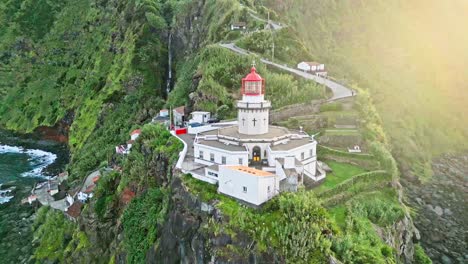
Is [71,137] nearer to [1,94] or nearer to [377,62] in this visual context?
[1,94]

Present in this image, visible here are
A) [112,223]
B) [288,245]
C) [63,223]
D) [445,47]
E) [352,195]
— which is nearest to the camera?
[288,245]

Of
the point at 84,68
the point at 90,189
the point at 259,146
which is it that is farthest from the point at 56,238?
the point at 84,68

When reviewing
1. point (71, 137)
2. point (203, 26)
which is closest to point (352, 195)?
point (203, 26)

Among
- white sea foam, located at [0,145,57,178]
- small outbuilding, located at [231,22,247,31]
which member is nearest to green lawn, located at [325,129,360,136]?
small outbuilding, located at [231,22,247,31]

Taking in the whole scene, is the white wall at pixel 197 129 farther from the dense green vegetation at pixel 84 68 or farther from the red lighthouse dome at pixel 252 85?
the dense green vegetation at pixel 84 68

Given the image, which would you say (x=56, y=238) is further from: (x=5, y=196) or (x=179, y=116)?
(x=179, y=116)
